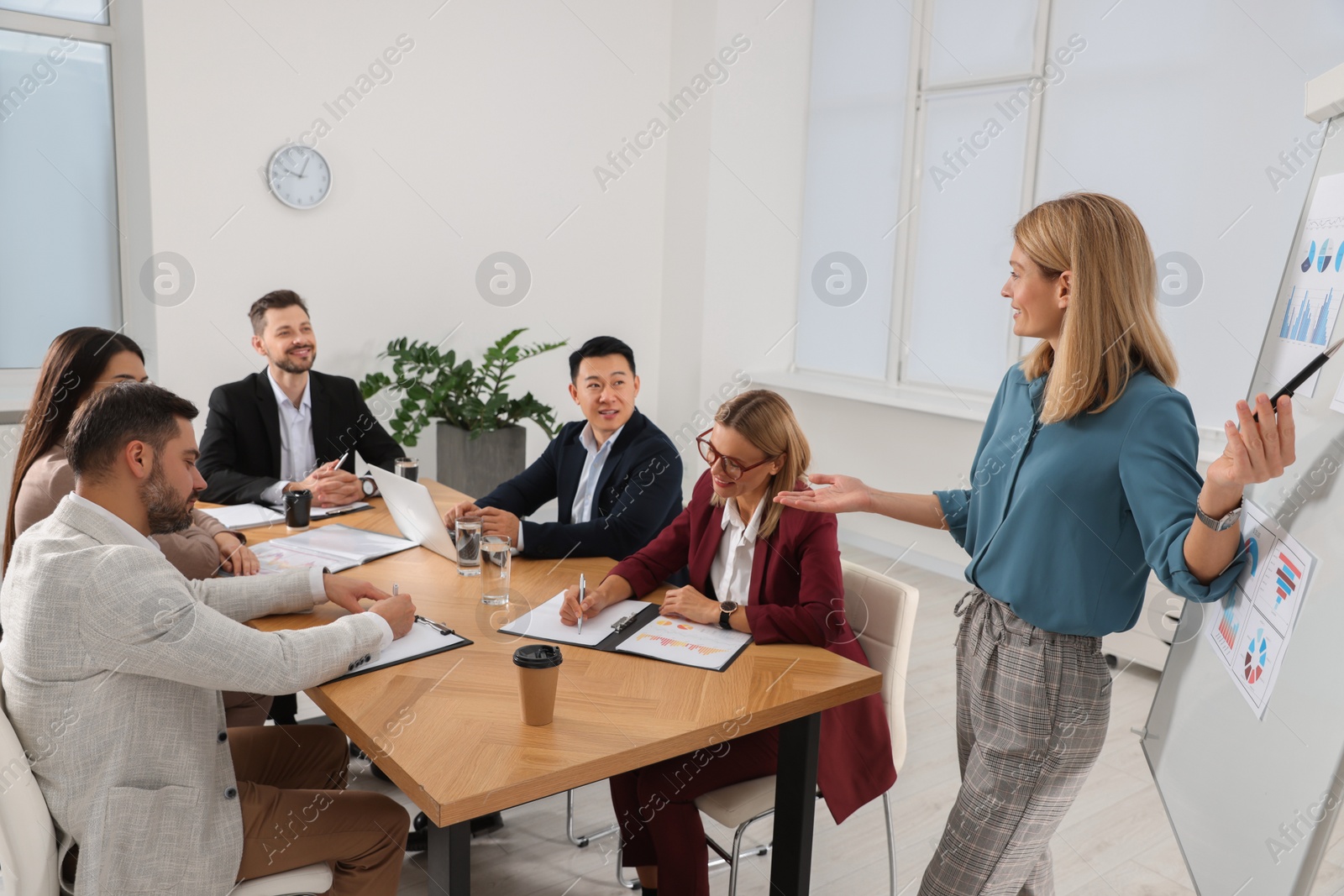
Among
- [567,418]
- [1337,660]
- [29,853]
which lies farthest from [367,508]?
[567,418]

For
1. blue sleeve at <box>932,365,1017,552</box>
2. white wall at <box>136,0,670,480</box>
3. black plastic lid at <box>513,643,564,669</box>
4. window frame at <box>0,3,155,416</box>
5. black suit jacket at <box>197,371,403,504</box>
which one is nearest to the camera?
black plastic lid at <box>513,643,564,669</box>

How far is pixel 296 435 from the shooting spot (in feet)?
11.8

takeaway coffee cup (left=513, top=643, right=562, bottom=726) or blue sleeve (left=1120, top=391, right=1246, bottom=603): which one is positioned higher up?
blue sleeve (left=1120, top=391, right=1246, bottom=603)

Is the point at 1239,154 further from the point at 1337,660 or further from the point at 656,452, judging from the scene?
the point at 1337,660

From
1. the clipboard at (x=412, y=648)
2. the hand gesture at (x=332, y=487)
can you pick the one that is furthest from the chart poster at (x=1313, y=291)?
the hand gesture at (x=332, y=487)

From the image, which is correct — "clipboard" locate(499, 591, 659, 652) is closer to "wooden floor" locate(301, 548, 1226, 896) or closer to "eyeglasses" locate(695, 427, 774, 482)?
"eyeglasses" locate(695, 427, 774, 482)

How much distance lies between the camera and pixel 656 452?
116 inches

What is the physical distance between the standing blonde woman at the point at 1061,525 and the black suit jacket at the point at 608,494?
3.80 ft

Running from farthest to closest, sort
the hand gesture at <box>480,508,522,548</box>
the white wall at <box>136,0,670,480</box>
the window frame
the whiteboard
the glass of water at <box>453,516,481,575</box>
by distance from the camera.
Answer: the white wall at <box>136,0,670,480</box>
the window frame
the hand gesture at <box>480,508,522,548</box>
the glass of water at <box>453,516,481,575</box>
the whiteboard

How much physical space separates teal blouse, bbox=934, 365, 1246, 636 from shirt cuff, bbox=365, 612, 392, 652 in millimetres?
1120

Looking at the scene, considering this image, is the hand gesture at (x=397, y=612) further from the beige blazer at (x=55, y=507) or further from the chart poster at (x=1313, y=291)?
the chart poster at (x=1313, y=291)

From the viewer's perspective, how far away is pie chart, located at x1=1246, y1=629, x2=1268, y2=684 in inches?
49.2

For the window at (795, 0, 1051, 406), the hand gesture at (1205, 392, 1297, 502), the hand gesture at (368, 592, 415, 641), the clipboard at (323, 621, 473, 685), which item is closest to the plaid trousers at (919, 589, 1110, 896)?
the hand gesture at (1205, 392, 1297, 502)

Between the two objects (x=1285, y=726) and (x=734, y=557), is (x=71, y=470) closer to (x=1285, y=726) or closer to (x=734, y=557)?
(x=734, y=557)
